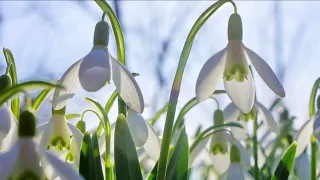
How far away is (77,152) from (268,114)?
0.87m

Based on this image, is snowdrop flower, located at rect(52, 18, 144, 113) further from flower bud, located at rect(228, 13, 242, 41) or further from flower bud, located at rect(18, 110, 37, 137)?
flower bud, located at rect(228, 13, 242, 41)

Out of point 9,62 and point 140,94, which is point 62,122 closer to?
point 9,62

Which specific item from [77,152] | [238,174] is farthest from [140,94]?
[238,174]

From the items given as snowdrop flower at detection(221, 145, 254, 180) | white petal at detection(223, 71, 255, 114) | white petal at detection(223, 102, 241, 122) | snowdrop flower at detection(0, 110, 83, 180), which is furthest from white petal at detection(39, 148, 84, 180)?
white petal at detection(223, 102, 241, 122)

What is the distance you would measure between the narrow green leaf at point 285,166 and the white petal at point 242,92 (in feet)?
0.56

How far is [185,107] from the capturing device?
1.85 meters

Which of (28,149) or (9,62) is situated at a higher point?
(9,62)

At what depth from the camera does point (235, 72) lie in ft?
5.65

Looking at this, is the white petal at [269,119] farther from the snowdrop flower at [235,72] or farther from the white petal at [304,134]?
the snowdrop flower at [235,72]

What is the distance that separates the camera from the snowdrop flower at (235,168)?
1.97 metres

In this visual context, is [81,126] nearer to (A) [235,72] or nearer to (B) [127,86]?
(B) [127,86]

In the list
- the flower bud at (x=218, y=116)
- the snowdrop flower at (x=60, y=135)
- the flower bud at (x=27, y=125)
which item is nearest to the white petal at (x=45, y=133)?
the snowdrop flower at (x=60, y=135)

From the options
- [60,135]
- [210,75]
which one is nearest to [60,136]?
[60,135]

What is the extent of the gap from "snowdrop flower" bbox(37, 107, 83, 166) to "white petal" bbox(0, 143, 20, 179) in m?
0.50
